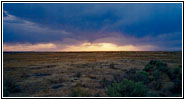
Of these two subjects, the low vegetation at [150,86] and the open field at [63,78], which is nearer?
the low vegetation at [150,86]

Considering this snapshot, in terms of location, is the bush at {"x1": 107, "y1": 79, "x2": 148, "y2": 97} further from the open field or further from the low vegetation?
the open field

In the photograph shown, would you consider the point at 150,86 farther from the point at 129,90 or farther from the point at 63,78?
the point at 63,78

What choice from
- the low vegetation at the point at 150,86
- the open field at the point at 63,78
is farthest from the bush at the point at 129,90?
the open field at the point at 63,78

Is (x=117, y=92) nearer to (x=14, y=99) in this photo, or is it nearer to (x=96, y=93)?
(x=96, y=93)

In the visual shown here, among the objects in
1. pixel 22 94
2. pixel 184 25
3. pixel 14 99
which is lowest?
pixel 22 94

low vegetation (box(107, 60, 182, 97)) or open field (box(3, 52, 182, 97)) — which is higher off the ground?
low vegetation (box(107, 60, 182, 97))

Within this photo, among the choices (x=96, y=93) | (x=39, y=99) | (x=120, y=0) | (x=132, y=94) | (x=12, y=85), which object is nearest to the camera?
(x=39, y=99)

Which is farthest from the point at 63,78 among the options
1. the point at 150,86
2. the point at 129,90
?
the point at 129,90

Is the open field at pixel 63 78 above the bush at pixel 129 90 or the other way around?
the other way around

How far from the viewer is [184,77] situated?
545 cm

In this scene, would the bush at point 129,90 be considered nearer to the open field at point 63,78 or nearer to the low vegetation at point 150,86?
the low vegetation at point 150,86

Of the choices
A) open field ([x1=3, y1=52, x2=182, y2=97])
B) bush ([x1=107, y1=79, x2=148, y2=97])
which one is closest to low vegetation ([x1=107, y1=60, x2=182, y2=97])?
bush ([x1=107, y1=79, x2=148, y2=97])

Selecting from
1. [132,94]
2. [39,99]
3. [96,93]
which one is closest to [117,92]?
[132,94]

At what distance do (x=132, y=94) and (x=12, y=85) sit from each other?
549 centimetres
